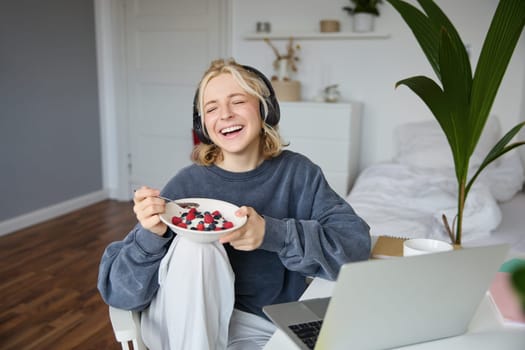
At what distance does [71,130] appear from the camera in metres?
3.96

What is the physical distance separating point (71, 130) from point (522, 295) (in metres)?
4.10

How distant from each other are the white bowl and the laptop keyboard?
21 centimetres

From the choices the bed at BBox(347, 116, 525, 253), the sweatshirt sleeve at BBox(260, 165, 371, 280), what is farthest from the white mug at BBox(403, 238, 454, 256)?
the bed at BBox(347, 116, 525, 253)

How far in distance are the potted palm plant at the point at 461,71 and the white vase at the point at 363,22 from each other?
2282 millimetres

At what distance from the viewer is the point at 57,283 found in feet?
8.87

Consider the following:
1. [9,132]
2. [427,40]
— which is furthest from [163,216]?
[9,132]

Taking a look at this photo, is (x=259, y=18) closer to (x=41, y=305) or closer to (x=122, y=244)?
(x=41, y=305)

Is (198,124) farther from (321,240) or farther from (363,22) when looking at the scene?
(363,22)

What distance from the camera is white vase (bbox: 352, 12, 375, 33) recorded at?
11.3ft

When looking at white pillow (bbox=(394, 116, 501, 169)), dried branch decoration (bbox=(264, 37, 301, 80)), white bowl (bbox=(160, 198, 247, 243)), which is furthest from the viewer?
dried branch decoration (bbox=(264, 37, 301, 80))

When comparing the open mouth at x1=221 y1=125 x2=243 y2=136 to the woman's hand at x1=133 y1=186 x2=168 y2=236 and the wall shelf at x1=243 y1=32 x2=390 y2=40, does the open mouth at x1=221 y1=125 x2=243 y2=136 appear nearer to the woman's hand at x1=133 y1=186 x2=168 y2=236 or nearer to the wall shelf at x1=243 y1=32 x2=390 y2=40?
the woman's hand at x1=133 y1=186 x2=168 y2=236

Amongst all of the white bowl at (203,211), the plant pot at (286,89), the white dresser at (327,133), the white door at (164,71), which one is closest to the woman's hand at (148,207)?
the white bowl at (203,211)

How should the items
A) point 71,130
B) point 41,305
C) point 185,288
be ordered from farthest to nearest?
1. point 71,130
2. point 41,305
3. point 185,288

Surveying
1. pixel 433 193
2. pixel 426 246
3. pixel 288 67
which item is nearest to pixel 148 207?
pixel 426 246
